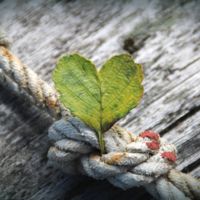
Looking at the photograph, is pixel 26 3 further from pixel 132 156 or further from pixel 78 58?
pixel 132 156

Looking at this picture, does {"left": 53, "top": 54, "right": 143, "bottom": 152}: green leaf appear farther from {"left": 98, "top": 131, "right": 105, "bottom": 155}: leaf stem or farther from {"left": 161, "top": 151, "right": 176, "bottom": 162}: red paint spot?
{"left": 161, "top": 151, "right": 176, "bottom": 162}: red paint spot

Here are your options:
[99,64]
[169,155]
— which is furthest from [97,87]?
[99,64]

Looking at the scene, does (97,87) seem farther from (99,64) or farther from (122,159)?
(99,64)

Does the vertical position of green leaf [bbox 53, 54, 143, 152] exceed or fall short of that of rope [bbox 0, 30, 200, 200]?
it exceeds it

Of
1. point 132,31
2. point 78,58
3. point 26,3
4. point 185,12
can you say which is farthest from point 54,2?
point 78,58

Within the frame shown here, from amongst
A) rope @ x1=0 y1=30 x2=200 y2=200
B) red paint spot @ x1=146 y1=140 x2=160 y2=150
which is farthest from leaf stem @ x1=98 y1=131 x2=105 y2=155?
red paint spot @ x1=146 y1=140 x2=160 y2=150
